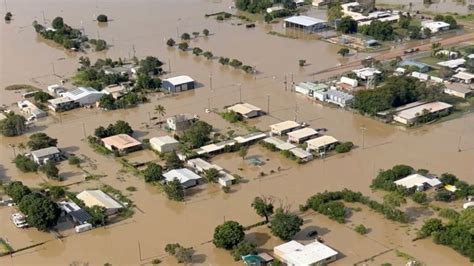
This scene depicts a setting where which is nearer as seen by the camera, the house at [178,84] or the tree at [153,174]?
the tree at [153,174]

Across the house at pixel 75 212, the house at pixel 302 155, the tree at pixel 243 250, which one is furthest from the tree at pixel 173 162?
the tree at pixel 243 250

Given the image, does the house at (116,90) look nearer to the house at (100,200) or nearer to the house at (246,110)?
the house at (246,110)

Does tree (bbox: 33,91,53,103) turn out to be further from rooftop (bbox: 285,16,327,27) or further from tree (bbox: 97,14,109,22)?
rooftop (bbox: 285,16,327,27)

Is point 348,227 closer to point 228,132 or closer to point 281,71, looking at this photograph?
point 228,132

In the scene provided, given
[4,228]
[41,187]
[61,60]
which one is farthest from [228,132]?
[61,60]

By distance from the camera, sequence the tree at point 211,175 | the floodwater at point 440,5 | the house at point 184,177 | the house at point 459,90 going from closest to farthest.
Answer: the house at point 184,177
the tree at point 211,175
the house at point 459,90
the floodwater at point 440,5

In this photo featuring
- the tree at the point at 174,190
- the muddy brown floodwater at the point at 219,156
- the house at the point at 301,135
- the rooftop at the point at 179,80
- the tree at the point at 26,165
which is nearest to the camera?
the muddy brown floodwater at the point at 219,156

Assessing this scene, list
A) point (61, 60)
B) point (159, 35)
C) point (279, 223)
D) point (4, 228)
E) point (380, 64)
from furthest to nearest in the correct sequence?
point (159, 35) < point (61, 60) < point (380, 64) < point (4, 228) < point (279, 223)
